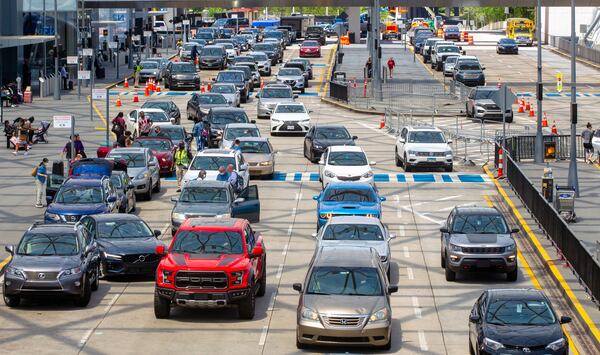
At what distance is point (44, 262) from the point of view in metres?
25.6

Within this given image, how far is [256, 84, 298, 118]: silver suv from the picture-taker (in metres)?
62.1

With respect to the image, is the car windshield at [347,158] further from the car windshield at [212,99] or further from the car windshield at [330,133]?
the car windshield at [212,99]

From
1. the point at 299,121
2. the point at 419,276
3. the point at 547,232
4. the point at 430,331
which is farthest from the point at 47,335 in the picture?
the point at 299,121

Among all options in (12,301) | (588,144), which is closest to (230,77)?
(588,144)

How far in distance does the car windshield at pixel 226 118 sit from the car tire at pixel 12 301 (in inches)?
1045

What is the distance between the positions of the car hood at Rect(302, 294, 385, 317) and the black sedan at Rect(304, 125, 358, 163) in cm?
2481

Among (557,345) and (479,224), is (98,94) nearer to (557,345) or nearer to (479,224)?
(479,224)

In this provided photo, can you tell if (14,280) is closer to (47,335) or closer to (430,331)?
(47,335)

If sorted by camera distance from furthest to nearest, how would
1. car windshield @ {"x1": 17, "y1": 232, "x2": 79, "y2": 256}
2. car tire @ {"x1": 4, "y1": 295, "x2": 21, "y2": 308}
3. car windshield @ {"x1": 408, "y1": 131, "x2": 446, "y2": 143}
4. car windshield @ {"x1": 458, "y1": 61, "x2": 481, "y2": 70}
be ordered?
car windshield @ {"x1": 458, "y1": 61, "x2": 481, "y2": 70}
car windshield @ {"x1": 408, "y1": 131, "x2": 446, "y2": 143}
car windshield @ {"x1": 17, "y1": 232, "x2": 79, "y2": 256}
car tire @ {"x1": 4, "y1": 295, "x2": 21, "y2": 308}

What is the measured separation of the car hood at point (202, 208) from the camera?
32.8m

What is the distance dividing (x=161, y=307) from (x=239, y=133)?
Result: 2331 centimetres

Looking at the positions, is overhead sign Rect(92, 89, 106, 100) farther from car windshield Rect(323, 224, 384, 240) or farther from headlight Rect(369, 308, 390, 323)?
headlight Rect(369, 308, 390, 323)

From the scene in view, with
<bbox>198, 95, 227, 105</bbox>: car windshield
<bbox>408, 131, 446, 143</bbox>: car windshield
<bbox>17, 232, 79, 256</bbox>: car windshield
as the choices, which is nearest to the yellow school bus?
<bbox>198, 95, 227, 105</bbox>: car windshield

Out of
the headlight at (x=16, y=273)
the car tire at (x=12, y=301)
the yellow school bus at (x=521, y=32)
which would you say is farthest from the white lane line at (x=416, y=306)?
the yellow school bus at (x=521, y=32)
